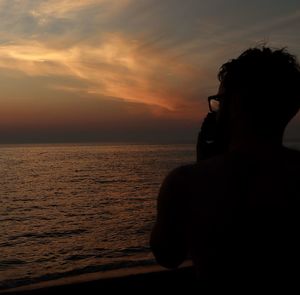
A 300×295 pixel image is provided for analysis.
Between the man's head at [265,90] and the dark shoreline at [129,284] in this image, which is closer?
the man's head at [265,90]

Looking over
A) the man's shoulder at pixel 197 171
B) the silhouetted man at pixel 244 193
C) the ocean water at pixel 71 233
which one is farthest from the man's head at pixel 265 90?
the ocean water at pixel 71 233

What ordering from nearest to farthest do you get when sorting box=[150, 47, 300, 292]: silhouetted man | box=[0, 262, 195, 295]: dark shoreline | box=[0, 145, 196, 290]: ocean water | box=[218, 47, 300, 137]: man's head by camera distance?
box=[150, 47, 300, 292]: silhouetted man < box=[218, 47, 300, 137]: man's head < box=[0, 262, 195, 295]: dark shoreline < box=[0, 145, 196, 290]: ocean water

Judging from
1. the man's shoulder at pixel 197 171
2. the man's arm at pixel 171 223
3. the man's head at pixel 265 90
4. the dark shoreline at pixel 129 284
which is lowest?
the dark shoreline at pixel 129 284

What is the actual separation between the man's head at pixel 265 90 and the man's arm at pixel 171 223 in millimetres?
320

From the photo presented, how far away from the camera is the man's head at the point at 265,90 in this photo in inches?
60.7

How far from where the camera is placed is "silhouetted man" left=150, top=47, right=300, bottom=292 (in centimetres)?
140

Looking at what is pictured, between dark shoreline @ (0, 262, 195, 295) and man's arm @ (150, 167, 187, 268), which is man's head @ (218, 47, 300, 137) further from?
dark shoreline @ (0, 262, 195, 295)

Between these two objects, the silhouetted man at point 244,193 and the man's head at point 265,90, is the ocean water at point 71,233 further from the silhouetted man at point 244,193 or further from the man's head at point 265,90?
the man's head at point 265,90

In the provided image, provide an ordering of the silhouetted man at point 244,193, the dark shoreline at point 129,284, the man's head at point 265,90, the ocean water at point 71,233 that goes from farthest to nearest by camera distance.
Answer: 1. the ocean water at point 71,233
2. the dark shoreline at point 129,284
3. the man's head at point 265,90
4. the silhouetted man at point 244,193

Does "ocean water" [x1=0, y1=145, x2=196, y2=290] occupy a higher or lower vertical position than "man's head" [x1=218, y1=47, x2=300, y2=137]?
lower

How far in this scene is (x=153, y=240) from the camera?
1.61 meters

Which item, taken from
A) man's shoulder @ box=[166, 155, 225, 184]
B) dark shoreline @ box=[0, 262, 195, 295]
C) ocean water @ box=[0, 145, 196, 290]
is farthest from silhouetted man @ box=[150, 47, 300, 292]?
ocean water @ box=[0, 145, 196, 290]

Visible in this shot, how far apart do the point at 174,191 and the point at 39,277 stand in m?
10.4

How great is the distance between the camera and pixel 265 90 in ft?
5.05
